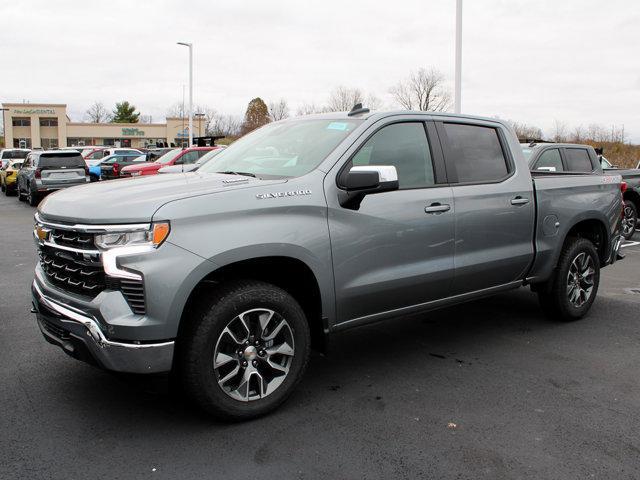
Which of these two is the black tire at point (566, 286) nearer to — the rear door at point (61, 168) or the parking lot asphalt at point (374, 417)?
the parking lot asphalt at point (374, 417)

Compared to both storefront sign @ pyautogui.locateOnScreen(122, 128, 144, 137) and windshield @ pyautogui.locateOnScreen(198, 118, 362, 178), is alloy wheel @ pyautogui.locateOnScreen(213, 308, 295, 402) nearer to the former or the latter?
windshield @ pyautogui.locateOnScreen(198, 118, 362, 178)

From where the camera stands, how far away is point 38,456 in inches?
125

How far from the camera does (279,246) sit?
3531mm

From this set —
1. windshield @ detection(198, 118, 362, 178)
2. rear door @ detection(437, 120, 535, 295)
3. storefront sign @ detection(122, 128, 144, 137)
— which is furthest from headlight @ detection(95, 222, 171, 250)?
storefront sign @ detection(122, 128, 144, 137)

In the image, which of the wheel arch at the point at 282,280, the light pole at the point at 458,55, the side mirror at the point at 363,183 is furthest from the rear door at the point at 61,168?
the side mirror at the point at 363,183

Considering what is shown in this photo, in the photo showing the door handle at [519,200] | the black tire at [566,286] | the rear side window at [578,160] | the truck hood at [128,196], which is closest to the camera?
the truck hood at [128,196]

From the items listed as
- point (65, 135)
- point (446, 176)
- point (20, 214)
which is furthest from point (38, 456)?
point (65, 135)

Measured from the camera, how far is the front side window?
166 inches

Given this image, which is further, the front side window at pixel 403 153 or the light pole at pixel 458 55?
the light pole at pixel 458 55

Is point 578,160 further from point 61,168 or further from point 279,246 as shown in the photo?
point 61,168

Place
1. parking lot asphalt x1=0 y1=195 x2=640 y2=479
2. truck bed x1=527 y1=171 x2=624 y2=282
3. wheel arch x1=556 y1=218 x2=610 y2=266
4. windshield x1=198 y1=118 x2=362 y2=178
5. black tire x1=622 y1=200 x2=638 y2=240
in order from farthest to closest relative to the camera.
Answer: black tire x1=622 y1=200 x2=638 y2=240, wheel arch x1=556 y1=218 x2=610 y2=266, truck bed x1=527 y1=171 x2=624 y2=282, windshield x1=198 y1=118 x2=362 y2=178, parking lot asphalt x1=0 y1=195 x2=640 y2=479

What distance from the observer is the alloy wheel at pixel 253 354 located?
3469 mm

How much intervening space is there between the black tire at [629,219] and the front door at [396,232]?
31.0 feet

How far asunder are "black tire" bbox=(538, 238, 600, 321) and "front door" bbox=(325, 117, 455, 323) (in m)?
1.63
